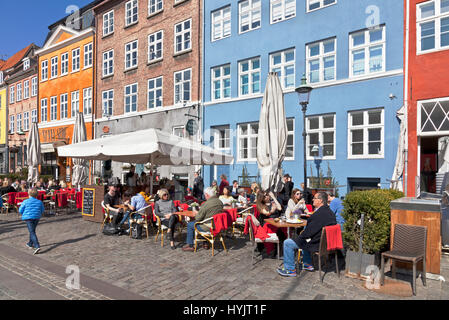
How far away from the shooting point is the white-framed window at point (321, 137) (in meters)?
13.7

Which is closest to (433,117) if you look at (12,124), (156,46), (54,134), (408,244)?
(408,244)

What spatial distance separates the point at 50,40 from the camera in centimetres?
2894

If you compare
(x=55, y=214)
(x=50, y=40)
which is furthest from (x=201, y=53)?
(x=50, y=40)

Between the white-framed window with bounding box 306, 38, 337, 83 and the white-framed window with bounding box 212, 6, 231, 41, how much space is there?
521 centimetres

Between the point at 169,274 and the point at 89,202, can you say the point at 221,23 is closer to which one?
the point at 89,202

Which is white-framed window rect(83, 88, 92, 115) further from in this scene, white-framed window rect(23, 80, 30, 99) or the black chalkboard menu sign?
the black chalkboard menu sign

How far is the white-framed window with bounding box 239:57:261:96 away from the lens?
53.0 ft

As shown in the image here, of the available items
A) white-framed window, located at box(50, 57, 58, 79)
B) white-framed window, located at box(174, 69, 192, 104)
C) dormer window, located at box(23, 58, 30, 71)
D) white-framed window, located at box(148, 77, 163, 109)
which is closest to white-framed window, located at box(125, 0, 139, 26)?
white-framed window, located at box(148, 77, 163, 109)

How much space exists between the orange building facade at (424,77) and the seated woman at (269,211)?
7.24 metres

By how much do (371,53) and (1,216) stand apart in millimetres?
16157

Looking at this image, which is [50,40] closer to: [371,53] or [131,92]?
[131,92]

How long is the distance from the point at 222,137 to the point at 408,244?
1326cm

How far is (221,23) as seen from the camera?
1756 cm

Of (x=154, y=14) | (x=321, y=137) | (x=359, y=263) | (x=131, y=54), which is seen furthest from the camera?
(x=131, y=54)
